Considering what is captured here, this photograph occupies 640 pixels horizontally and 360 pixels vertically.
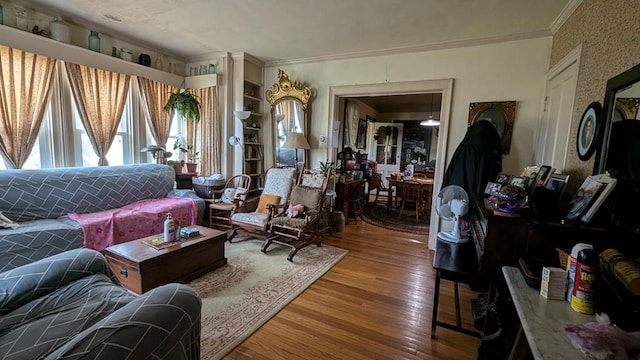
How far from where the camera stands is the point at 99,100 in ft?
11.4

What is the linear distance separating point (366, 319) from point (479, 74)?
3077 millimetres

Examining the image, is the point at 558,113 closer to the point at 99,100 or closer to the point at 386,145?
the point at 99,100

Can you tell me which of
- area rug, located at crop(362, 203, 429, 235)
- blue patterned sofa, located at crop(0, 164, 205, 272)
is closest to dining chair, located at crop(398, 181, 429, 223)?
area rug, located at crop(362, 203, 429, 235)

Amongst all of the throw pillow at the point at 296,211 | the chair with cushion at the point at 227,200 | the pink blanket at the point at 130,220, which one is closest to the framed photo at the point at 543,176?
the throw pillow at the point at 296,211

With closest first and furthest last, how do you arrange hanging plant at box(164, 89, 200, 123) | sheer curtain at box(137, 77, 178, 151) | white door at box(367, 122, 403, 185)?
sheer curtain at box(137, 77, 178, 151), hanging plant at box(164, 89, 200, 123), white door at box(367, 122, 403, 185)

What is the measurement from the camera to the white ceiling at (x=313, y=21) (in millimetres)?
2623

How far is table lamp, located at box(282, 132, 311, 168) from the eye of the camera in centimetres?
417

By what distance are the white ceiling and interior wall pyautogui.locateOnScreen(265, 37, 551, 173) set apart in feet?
0.47

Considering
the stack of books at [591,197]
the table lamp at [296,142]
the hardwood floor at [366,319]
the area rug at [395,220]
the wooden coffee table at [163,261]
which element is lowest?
the hardwood floor at [366,319]

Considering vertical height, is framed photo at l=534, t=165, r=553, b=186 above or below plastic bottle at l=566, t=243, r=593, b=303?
above

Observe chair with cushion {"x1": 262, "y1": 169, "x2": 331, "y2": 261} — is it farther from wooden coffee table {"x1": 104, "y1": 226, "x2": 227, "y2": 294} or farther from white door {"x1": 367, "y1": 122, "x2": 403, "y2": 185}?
white door {"x1": 367, "y1": 122, "x2": 403, "y2": 185}

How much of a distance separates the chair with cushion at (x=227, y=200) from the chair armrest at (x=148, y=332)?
2615 mm

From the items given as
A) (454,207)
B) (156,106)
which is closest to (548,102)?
(454,207)

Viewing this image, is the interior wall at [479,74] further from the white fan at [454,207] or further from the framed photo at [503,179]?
the white fan at [454,207]
